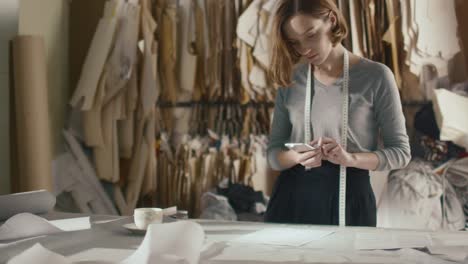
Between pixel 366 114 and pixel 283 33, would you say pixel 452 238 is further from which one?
pixel 283 33

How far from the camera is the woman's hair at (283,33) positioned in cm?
327

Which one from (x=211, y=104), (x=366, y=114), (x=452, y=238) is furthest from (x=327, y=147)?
(x=452, y=238)

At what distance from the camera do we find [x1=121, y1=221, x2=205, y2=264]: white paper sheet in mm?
1328

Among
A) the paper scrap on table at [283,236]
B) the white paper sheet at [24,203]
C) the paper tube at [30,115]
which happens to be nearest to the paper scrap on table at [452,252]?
the paper scrap on table at [283,236]

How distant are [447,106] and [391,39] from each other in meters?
0.45

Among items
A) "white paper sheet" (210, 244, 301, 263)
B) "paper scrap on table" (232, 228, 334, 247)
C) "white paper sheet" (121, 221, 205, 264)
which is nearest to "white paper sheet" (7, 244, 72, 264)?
"white paper sheet" (121, 221, 205, 264)

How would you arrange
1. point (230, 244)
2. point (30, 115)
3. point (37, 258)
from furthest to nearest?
point (30, 115)
point (230, 244)
point (37, 258)

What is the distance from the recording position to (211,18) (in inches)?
139

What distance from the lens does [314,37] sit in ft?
10.7

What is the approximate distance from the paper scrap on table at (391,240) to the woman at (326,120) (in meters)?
Answer: 1.20

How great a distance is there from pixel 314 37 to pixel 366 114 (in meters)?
0.50

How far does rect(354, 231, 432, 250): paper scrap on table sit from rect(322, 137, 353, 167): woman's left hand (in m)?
1.16

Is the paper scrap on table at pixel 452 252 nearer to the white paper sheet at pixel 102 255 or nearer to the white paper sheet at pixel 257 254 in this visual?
the white paper sheet at pixel 257 254

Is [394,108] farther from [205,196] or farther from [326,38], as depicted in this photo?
[205,196]
